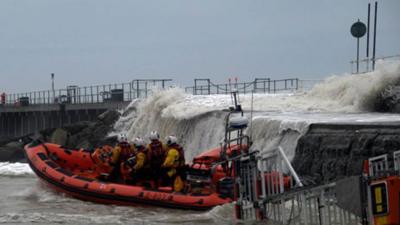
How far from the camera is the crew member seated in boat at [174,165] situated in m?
13.5

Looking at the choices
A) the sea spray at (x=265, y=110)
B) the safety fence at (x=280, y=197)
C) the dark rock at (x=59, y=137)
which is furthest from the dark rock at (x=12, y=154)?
the safety fence at (x=280, y=197)

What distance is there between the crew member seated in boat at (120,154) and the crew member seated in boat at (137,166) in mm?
192

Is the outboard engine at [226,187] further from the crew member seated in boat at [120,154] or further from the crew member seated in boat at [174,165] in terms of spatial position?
the crew member seated in boat at [120,154]

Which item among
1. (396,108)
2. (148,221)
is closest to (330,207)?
(148,221)

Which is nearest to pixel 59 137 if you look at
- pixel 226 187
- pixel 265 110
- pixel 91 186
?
pixel 265 110

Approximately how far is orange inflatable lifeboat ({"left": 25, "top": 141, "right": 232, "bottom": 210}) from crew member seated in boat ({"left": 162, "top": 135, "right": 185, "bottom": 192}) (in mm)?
197

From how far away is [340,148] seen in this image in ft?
46.5

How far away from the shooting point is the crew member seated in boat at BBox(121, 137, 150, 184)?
14.2 m

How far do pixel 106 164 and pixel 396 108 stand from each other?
875 centimetres

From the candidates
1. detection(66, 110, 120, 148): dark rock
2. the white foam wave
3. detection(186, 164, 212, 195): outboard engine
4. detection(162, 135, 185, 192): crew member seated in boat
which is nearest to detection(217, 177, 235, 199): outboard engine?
detection(186, 164, 212, 195): outboard engine

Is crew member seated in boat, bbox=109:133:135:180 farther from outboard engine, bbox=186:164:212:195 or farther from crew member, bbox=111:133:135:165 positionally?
outboard engine, bbox=186:164:212:195

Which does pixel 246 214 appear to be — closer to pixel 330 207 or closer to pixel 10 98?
pixel 330 207

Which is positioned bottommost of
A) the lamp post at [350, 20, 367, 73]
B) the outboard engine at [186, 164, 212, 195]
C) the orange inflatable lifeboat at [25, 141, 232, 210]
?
the orange inflatable lifeboat at [25, 141, 232, 210]

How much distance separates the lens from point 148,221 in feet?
40.2
